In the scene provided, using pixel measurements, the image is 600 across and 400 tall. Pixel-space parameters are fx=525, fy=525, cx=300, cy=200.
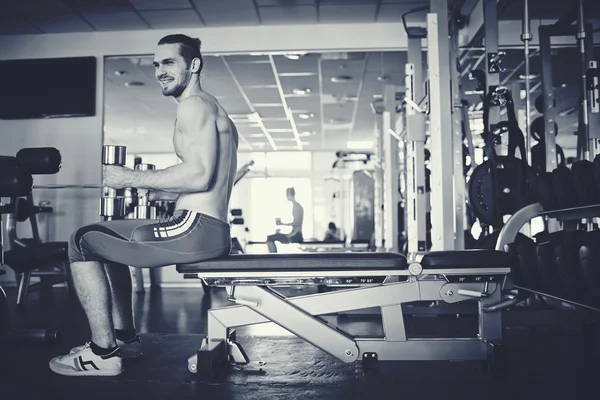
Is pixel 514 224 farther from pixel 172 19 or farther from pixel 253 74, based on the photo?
pixel 253 74

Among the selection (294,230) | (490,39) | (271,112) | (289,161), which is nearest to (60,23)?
(294,230)

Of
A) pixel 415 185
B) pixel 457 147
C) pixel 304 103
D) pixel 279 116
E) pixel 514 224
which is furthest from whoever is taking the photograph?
pixel 279 116

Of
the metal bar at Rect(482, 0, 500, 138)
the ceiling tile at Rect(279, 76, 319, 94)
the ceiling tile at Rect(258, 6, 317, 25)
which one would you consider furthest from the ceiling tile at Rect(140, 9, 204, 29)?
the metal bar at Rect(482, 0, 500, 138)

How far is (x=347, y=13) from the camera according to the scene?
4895mm

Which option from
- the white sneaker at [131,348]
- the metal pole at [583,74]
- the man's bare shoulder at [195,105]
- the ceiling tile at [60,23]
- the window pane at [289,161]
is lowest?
the white sneaker at [131,348]

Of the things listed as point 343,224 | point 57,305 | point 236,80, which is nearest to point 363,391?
point 57,305

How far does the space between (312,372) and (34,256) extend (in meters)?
2.76

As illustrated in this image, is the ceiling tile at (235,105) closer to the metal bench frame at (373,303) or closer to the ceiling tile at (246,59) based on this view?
the ceiling tile at (246,59)

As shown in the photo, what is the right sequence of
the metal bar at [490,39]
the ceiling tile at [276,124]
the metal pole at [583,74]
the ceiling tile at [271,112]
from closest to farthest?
the metal pole at [583,74] < the metal bar at [490,39] < the ceiling tile at [271,112] < the ceiling tile at [276,124]

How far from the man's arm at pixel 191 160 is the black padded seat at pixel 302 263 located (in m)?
0.29

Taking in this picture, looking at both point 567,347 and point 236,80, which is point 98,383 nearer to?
point 567,347

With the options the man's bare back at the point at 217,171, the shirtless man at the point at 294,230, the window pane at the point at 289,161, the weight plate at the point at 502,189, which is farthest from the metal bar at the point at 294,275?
the window pane at the point at 289,161

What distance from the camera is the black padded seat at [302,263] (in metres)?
1.91

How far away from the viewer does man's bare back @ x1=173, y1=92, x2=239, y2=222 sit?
197 cm
